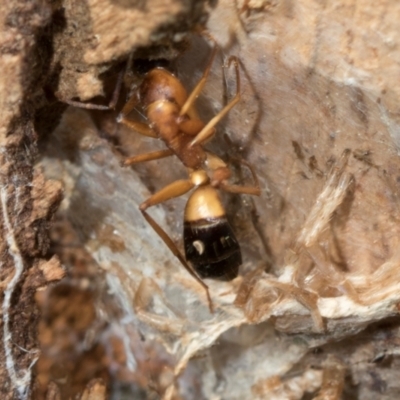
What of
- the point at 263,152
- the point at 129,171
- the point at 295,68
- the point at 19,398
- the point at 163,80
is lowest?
the point at 19,398

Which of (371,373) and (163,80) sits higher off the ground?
(163,80)

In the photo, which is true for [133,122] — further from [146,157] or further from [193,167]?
[193,167]

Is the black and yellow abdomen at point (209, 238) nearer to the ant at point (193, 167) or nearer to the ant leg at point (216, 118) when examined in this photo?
the ant at point (193, 167)

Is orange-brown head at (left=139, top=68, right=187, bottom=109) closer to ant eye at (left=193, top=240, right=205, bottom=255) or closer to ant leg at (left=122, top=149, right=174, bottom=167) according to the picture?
ant leg at (left=122, top=149, right=174, bottom=167)

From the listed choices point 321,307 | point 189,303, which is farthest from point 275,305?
point 189,303

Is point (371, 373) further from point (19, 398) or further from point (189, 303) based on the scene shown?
point (19, 398)

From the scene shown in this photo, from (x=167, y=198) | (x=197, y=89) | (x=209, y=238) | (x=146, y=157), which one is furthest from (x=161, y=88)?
(x=209, y=238)
